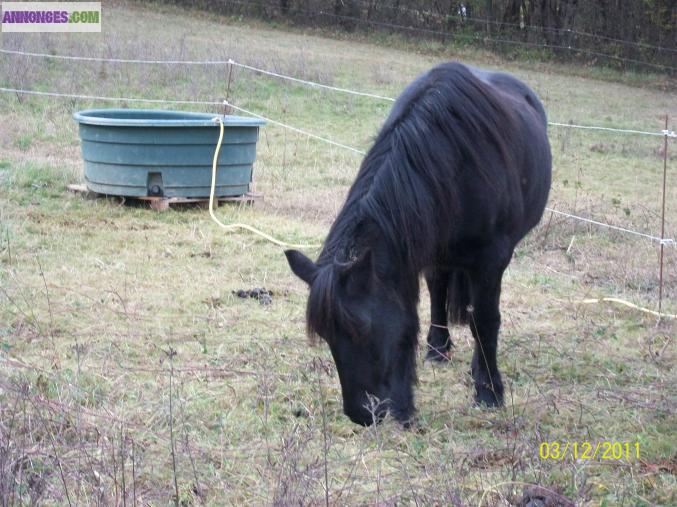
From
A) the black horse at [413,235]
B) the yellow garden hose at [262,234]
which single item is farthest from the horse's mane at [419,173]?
the yellow garden hose at [262,234]

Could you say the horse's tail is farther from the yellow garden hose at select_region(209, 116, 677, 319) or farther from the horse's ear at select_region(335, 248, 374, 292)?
the yellow garden hose at select_region(209, 116, 677, 319)

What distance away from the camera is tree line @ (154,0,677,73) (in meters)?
23.5

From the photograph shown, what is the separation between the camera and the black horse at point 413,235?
10.9 feet

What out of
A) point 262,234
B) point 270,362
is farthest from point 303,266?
point 262,234

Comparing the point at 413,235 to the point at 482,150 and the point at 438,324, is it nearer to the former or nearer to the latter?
the point at 482,150

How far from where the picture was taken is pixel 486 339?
13.7 ft

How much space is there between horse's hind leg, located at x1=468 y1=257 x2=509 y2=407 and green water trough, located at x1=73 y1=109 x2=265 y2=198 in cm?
424

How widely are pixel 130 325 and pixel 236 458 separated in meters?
1.84

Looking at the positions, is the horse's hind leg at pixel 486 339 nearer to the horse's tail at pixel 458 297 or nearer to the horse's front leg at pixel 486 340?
the horse's front leg at pixel 486 340

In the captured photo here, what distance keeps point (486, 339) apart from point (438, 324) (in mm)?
664

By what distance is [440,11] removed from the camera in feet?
84.4

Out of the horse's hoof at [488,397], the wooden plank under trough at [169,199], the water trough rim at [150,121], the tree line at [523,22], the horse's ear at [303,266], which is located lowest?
the wooden plank under trough at [169,199]

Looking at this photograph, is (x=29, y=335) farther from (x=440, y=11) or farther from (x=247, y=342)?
(x=440, y=11)

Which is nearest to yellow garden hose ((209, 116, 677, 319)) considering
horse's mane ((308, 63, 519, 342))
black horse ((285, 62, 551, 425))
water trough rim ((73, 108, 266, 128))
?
water trough rim ((73, 108, 266, 128))
